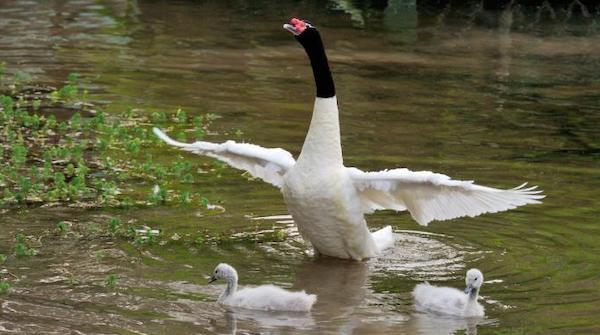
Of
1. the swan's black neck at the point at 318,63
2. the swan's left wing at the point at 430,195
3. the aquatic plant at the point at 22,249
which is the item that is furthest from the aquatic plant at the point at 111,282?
the swan's black neck at the point at 318,63

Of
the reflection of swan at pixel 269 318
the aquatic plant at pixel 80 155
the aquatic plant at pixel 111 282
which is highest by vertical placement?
the reflection of swan at pixel 269 318

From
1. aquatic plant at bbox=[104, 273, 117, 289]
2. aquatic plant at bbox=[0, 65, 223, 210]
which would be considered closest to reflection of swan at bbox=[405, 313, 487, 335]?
aquatic plant at bbox=[104, 273, 117, 289]

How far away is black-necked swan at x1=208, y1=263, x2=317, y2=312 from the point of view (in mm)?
8547

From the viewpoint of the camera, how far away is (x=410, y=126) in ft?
49.1

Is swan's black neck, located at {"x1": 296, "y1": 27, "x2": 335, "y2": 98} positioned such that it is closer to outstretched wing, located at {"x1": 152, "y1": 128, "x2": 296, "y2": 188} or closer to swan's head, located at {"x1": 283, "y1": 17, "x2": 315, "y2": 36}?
swan's head, located at {"x1": 283, "y1": 17, "x2": 315, "y2": 36}

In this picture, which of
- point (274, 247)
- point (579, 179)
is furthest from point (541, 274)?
point (579, 179)

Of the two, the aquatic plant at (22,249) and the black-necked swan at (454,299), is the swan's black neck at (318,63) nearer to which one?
the black-necked swan at (454,299)

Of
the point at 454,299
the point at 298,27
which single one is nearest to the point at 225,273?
the point at 454,299

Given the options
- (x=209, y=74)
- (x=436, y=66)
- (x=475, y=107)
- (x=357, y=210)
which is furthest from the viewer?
(x=436, y=66)

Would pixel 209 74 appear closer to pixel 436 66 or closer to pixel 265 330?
pixel 436 66

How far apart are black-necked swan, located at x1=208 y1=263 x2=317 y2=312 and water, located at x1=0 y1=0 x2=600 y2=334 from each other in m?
0.08

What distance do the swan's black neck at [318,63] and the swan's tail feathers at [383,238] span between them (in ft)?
3.83

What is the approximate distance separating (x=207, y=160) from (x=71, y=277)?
406 cm

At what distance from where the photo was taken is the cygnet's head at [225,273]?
Result: 344 inches
